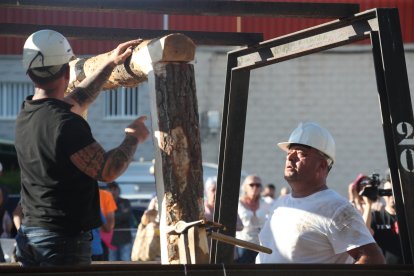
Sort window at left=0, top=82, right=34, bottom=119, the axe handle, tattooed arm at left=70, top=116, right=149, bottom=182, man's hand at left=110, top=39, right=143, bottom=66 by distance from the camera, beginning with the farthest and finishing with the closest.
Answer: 1. window at left=0, top=82, right=34, bottom=119
2. man's hand at left=110, top=39, right=143, bottom=66
3. tattooed arm at left=70, top=116, right=149, bottom=182
4. the axe handle

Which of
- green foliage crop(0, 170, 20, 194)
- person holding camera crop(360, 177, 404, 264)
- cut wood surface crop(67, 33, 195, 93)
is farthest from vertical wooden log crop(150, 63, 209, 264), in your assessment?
green foliage crop(0, 170, 20, 194)

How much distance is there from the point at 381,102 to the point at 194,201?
1.00 meters

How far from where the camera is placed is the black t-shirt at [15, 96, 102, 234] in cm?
447

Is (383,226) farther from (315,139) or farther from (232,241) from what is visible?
(232,241)

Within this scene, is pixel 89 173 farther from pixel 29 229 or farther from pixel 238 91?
pixel 238 91

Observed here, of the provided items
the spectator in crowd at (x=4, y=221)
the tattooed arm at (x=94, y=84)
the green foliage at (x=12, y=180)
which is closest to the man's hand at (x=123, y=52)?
the tattooed arm at (x=94, y=84)

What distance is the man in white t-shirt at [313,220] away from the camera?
5387 mm

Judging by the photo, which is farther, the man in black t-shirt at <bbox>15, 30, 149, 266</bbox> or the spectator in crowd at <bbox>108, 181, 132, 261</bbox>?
the spectator in crowd at <bbox>108, 181, 132, 261</bbox>

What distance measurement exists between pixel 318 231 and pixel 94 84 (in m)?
1.51

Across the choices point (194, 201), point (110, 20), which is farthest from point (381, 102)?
point (110, 20)

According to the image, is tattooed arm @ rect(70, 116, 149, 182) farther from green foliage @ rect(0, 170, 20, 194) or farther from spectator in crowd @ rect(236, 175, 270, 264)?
green foliage @ rect(0, 170, 20, 194)

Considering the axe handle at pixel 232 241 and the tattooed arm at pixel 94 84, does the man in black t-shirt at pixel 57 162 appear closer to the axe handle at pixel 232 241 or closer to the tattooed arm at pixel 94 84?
the tattooed arm at pixel 94 84

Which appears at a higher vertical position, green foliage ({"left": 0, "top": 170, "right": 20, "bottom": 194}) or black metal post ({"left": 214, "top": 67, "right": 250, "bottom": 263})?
green foliage ({"left": 0, "top": 170, "right": 20, "bottom": 194})

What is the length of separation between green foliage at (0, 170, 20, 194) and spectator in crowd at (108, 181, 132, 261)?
6.89 meters
